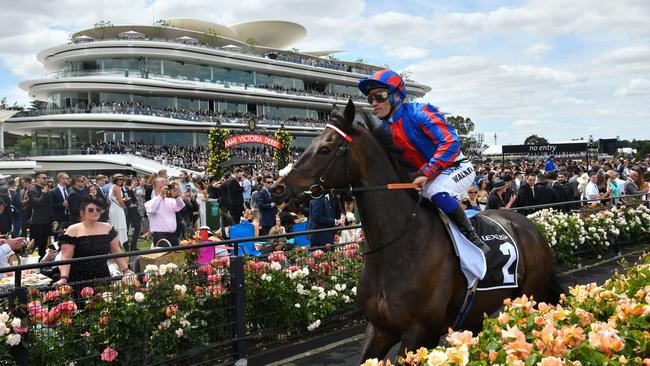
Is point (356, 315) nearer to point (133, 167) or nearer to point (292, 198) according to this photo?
point (292, 198)

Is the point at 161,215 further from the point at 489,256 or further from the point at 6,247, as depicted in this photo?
the point at 489,256

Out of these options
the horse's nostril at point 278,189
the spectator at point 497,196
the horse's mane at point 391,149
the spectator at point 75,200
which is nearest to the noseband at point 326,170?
the horse's nostril at point 278,189

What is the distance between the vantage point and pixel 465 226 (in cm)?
418

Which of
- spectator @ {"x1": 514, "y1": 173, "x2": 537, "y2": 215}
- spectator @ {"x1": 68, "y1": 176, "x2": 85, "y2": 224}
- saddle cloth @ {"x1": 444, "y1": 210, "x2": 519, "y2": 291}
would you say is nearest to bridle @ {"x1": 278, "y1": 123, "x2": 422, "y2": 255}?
saddle cloth @ {"x1": 444, "y1": 210, "x2": 519, "y2": 291}

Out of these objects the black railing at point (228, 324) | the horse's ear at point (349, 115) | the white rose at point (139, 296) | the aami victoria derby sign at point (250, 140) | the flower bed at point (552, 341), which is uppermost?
the aami victoria derby sign at point (250, 140)

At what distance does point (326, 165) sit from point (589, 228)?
810cm

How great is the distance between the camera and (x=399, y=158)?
14.0 ft

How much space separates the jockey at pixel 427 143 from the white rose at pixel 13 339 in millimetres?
2980

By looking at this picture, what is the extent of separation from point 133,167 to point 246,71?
2337 centimetres

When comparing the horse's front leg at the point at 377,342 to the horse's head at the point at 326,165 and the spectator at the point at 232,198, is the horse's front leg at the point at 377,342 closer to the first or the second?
the horse's head at the point at 326,165

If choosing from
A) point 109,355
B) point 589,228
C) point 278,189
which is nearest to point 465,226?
point 278,189

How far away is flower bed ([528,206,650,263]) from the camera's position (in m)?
9.43

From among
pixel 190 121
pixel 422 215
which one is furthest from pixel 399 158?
pixel 190 121

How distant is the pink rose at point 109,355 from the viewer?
173 inches
